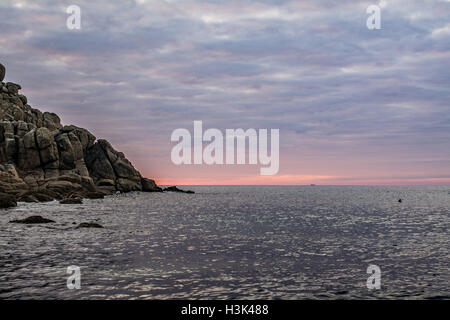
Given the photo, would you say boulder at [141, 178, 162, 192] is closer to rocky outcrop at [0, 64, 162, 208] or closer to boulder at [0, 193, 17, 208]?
rocky outcrop at [0, 64, 162, 208]

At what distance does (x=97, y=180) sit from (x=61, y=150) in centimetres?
1889

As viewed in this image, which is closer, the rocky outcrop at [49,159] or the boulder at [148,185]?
the rocky outcrop at [49,159]

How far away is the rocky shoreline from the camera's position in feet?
277

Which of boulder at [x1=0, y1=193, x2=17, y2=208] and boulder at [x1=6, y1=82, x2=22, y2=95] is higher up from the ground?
boulder at [x1=6, y1=82, x2=22, y2=95]

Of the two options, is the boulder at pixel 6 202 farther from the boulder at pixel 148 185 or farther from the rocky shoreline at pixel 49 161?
the boulder at pixel 148 185

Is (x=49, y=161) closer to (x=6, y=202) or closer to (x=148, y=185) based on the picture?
(x=6, y=202)

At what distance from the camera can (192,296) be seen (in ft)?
49.8

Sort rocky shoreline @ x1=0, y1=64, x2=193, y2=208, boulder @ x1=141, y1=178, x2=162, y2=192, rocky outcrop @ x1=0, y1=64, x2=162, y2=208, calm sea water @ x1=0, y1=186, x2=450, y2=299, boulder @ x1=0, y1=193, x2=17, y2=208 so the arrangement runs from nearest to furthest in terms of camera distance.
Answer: calm sea water @ x1=0, y1=186, x2=450, y2=299 → boulder @ x1=0, y1=193, x2=17, y2=208 → rocky shoreline @ x1=0, y1=64, x2=193, y2=208 → rocky outcrop @ x1=0, y1=64, x2=162, y2=208 → boulder @ x1=141, y1=178, x2=162, y2=192

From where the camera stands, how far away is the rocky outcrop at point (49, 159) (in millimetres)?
89125

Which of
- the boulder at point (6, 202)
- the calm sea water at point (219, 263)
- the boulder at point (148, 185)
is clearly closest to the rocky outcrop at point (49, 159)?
the boulder at point (148, 185)

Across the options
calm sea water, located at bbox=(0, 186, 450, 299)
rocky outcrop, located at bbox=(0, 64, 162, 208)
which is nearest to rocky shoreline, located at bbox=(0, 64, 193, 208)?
rocky outcrop, located at bbox=(0, 64, 162, 208)

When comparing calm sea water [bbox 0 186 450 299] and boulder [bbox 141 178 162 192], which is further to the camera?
boulder [bbox 141 178 162 192]
